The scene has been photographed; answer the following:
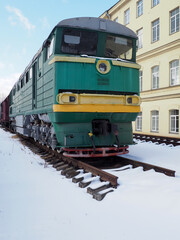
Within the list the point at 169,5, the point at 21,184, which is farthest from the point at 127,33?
the point at 169,5

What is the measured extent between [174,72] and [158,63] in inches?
64.1

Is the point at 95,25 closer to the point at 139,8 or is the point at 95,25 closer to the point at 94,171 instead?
the point at 94,171

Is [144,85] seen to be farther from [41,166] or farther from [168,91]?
[41,166]

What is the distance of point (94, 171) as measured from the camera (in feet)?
15.5

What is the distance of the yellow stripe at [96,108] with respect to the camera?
17.5ft

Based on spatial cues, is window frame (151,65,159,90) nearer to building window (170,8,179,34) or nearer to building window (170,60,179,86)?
building window (170,60,179,86)

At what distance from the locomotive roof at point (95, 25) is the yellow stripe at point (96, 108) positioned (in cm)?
201

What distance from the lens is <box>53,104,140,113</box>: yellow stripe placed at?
5349 mm

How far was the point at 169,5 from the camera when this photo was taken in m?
14.6

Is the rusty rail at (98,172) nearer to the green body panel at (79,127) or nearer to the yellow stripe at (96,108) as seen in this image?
the green body panel at (79,127)

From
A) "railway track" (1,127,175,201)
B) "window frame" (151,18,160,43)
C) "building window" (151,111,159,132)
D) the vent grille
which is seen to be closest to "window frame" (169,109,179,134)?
"building window" (151,111,159,132)

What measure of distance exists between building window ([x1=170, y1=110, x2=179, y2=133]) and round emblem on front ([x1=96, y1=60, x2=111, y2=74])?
31.3 feet

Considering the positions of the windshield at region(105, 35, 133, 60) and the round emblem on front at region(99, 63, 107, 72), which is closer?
the round emblem on front at region(99, 63, 107, 72)

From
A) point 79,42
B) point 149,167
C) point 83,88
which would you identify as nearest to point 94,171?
point 149,167
